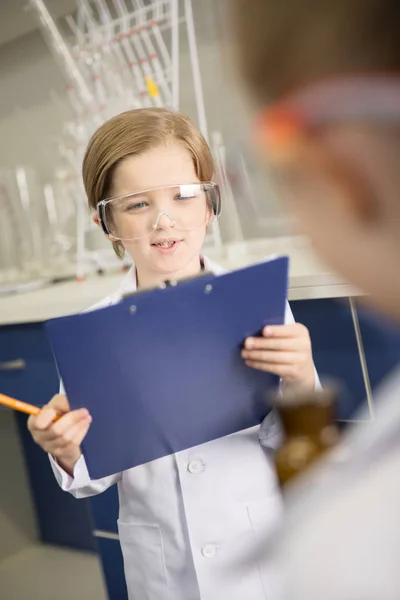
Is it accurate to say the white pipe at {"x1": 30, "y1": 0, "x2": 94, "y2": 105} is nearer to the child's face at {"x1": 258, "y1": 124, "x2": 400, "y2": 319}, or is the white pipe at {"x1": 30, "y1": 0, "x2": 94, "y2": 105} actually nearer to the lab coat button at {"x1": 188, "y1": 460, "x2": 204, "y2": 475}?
the lab coat button at {"x1": 188, "y1": 460, "x2": 204, "y2": 475}

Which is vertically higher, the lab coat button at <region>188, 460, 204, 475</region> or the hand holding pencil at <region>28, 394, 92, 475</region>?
the hand holding pencil at <region>28, 394, 92, 475</region>

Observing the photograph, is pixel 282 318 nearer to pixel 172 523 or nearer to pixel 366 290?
pixel 172 523

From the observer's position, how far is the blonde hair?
88 centimetres

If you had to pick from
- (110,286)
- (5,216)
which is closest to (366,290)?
(110,286)

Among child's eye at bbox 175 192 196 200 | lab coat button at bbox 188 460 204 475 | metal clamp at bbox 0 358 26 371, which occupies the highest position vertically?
child's eye at bbox 175 192 196 200

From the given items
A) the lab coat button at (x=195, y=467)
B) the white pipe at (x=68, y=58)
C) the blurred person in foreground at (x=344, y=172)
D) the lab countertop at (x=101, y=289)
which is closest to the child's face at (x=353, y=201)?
the blurred person in foreground at (x=344, y=172)

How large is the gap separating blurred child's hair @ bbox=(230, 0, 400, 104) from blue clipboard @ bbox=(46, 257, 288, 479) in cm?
45

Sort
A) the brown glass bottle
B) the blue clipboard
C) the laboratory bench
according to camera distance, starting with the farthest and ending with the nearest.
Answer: the laboratory bench, the blue clipboard, the brown glass bottle

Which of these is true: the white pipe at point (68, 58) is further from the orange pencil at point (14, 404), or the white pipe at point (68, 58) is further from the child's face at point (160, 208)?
the orange pencil at point (14, 404)

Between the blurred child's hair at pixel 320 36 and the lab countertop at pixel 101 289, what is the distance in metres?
0.80

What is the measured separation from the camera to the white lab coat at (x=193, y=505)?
83 cm

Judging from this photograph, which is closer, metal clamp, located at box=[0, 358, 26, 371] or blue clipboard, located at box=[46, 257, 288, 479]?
blue clipboard, located at box=[46, 257, 288, 479]

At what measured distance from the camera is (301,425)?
0.63 metres

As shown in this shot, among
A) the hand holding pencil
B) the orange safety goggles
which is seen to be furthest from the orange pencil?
the orange safety goggles
